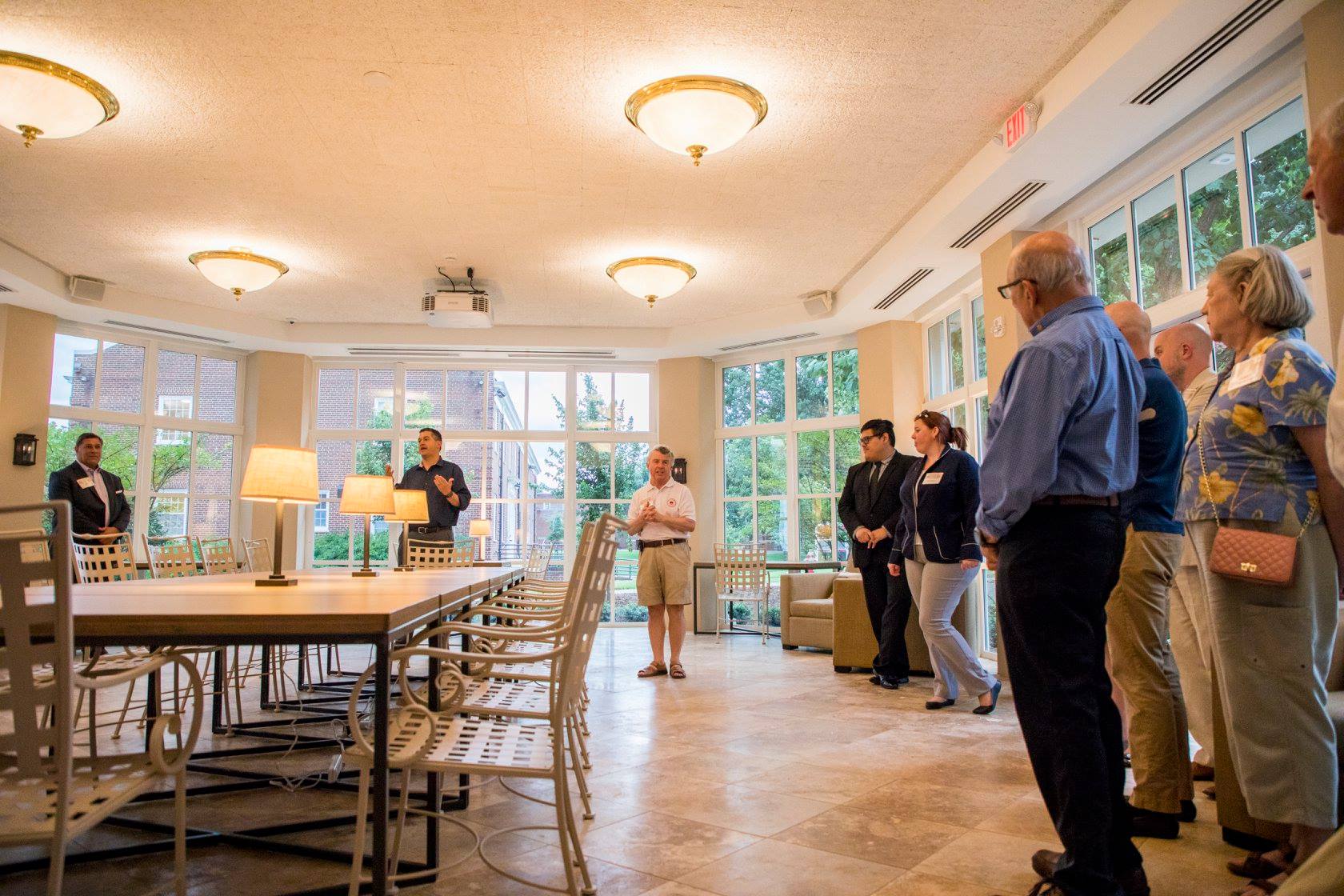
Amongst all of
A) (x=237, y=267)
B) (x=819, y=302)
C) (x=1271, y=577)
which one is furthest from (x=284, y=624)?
(x=819, y=302)

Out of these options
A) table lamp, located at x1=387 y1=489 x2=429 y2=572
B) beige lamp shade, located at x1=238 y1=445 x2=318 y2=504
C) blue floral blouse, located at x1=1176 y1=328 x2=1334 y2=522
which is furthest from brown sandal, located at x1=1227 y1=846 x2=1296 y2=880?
table lamp, located at x1=387 y1=489 x2=429 y2=572

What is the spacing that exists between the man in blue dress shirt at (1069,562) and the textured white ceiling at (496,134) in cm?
223

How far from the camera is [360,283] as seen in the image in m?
7.25

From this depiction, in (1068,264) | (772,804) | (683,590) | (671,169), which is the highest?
(671,169)

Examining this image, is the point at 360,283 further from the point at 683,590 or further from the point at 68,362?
the point at 683,590

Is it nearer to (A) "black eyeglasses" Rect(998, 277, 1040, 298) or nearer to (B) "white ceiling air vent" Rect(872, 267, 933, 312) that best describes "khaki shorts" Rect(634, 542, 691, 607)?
(B) "white ceiling air vent" Rect(872, 267, 933, 312)

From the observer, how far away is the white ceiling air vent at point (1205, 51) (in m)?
3.13

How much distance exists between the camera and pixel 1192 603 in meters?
2.57

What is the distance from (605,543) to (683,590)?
3488mm

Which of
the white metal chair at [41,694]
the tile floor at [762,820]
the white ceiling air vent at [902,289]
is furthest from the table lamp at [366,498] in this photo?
the white ceiling air vent at [902,289]

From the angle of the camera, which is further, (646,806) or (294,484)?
(294,484)

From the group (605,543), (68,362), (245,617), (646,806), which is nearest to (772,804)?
(646,806)

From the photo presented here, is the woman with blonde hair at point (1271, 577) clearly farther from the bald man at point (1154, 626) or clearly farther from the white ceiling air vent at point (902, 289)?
the white ceiling air vent at point (902, 289)

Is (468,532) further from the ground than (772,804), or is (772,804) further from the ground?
(468,532)
